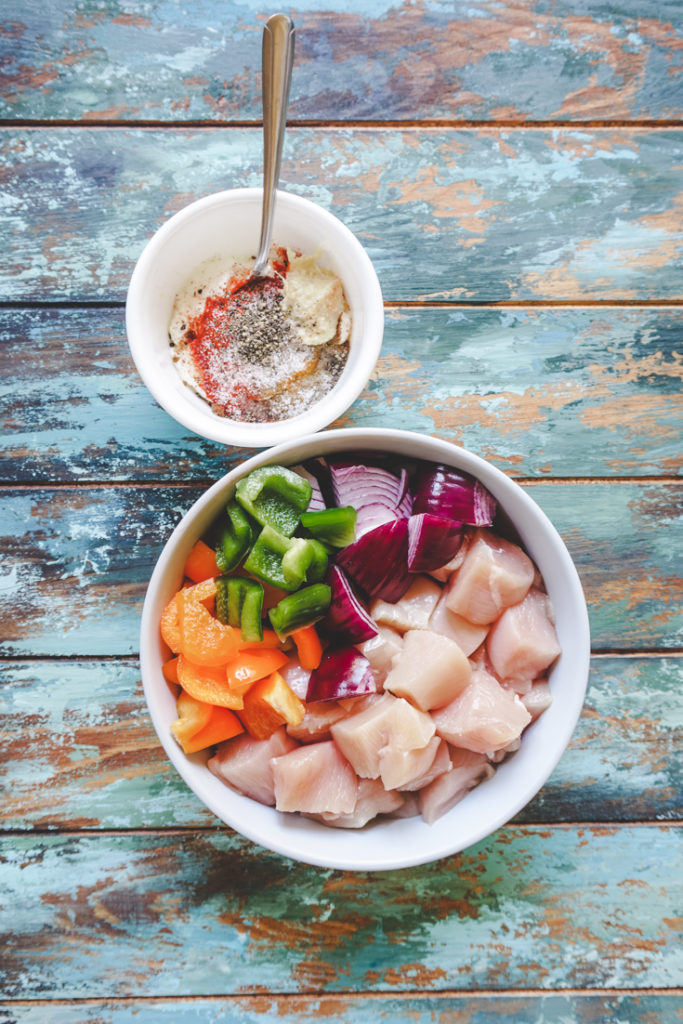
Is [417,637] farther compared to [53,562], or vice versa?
[53,562]

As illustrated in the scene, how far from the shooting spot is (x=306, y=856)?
96cm

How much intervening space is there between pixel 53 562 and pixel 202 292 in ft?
1.71

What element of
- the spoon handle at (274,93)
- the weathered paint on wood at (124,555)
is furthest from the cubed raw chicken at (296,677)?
the spoon handle at (274,93)

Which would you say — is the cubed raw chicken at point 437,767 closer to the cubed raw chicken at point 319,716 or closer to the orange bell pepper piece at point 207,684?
the cubed raw chicken at point 319,716

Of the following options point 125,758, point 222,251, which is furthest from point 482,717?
point 222,251

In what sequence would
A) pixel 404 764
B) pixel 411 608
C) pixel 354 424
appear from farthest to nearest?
pixel 354 424
pixel 411 608
pixel 404 764

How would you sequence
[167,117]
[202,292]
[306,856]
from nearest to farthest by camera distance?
[306,856]
[202,292]
[167,117]

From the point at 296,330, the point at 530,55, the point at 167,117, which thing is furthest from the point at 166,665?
the point at 530,55

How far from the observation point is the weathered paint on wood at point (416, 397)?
1205 mm

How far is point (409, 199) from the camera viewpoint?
121 cm

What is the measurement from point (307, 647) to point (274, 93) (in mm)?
741

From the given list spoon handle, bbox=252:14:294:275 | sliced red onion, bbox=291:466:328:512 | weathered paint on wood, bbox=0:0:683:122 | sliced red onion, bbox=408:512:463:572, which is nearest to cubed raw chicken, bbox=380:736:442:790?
sliced red onion, bbox=408:512:463:572

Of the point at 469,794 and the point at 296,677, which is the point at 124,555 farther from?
the point at 469,794

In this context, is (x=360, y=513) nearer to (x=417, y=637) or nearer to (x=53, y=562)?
(x=417, y=637)
